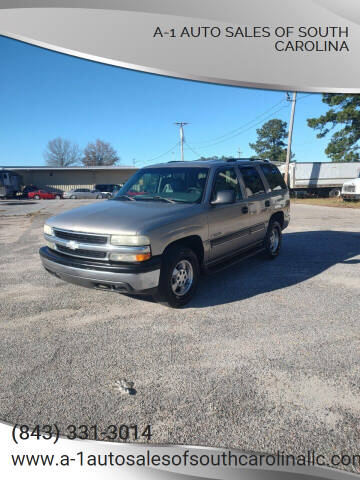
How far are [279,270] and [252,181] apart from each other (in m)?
1.77

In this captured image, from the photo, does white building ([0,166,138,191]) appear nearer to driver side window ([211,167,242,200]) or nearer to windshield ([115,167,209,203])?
windshield ([115,167,209,203])

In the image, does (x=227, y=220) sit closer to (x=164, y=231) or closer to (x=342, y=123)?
(x=164, y=231)

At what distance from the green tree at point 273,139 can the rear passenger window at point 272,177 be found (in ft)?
274

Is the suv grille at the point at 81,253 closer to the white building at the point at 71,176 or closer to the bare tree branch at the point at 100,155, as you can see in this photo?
the white building at the point at 71,176

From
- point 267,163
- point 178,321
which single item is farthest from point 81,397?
point 267,163

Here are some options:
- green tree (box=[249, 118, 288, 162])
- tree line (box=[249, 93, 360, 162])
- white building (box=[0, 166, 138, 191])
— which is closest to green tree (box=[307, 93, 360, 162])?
tree line (box=[249, 93, 360, 162])

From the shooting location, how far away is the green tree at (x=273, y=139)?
8475 cm

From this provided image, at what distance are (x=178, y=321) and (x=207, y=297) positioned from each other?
34.4 inches

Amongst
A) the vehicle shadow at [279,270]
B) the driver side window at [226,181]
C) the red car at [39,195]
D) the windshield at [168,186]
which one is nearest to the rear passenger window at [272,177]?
the driver side window at [226,181]

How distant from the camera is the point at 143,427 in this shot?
2105 millimetres

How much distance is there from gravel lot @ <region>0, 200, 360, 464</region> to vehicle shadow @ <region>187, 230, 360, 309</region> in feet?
0.15

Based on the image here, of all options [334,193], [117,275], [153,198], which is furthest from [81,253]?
[334,193]

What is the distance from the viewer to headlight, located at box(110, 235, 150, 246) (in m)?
3.40

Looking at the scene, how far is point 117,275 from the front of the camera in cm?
343
